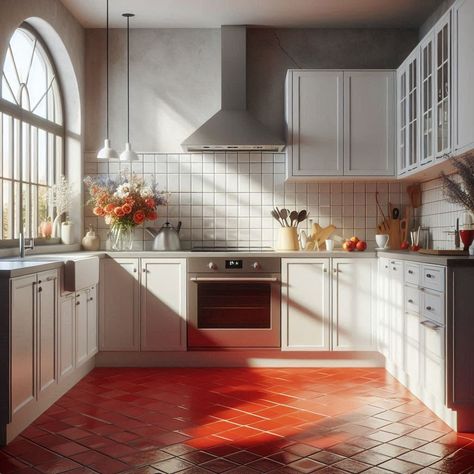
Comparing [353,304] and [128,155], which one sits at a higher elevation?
[128,155]

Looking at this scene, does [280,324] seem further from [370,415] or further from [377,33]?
[377,33]

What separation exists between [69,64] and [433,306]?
10.9 feet

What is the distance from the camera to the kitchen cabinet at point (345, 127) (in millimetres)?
4848

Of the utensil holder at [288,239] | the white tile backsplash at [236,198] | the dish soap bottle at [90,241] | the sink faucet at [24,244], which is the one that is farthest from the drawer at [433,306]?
the dish soap bottle at [90,241]

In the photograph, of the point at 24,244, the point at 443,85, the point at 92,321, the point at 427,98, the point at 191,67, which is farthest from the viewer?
the point at 191,67

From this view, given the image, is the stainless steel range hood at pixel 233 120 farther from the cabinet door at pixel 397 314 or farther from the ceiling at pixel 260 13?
the cabinet door at pixel 397 314

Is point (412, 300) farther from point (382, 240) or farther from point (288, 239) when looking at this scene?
point (288, 239)

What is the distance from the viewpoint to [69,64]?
4.89 meters

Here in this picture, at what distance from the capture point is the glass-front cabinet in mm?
4344

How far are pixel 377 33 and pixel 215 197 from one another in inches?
75.7

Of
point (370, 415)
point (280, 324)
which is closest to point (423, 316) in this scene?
point (370, 415)

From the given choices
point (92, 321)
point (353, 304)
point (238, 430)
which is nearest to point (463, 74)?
point (353, 304)

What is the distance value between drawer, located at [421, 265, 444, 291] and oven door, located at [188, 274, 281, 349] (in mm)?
1360

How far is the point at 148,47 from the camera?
5.23 m
